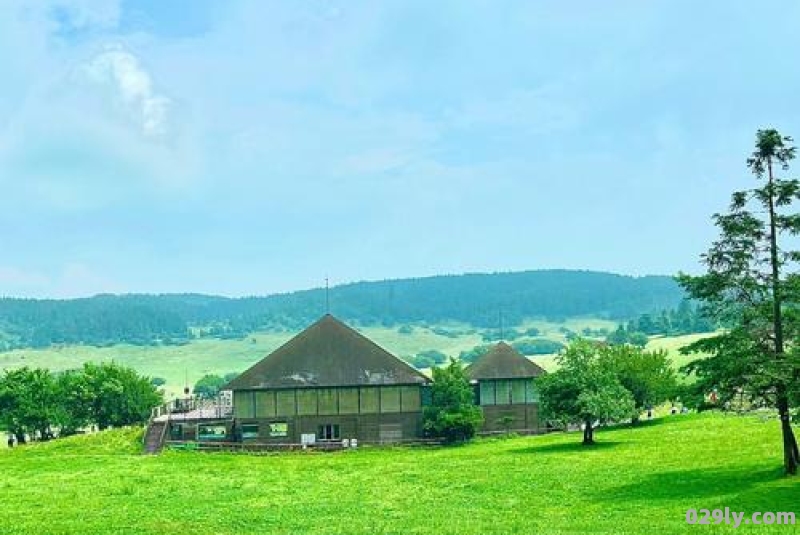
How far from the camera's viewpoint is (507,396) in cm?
9006

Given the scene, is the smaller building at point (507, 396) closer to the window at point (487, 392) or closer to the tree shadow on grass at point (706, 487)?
the window at point (487, 392)

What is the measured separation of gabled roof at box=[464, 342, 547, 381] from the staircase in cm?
2690

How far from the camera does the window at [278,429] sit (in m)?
85.0

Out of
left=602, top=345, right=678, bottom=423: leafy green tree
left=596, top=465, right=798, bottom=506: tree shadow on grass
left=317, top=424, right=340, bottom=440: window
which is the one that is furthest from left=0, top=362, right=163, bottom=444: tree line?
left=596, top=465, right=798, bottom=506: tree shadow on grass

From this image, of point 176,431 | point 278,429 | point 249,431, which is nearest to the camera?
point 176,431

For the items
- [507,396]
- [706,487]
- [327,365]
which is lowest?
[706,487]

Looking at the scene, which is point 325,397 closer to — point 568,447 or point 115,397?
point 115,397

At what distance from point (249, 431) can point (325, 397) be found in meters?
7.11

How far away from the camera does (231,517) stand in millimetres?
39656

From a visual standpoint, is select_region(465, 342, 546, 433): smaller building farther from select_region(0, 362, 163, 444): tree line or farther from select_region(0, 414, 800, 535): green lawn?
select_region(0, 362, 163, 444): tree line

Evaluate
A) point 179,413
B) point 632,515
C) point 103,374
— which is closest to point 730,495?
point 632,515

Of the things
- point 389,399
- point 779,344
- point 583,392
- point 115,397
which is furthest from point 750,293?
point 115,397

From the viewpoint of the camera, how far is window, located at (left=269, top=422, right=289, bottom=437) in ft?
279

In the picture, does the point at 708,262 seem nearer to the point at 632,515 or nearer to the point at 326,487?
the point at 632,515
